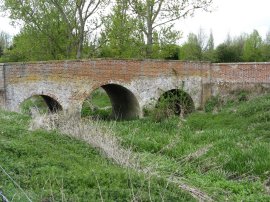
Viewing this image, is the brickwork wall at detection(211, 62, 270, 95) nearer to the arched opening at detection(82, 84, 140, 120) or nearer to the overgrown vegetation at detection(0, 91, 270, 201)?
the arched opening at detection(82, 84, 140, 120)

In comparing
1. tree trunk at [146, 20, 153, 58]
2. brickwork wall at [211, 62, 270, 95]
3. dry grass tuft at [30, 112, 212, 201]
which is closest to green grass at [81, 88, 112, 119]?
tree trunk at [146, 20, 153, 58]

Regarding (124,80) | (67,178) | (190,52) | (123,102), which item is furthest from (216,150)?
(190,52)

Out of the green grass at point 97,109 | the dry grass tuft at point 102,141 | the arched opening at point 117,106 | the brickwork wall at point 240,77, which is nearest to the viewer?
the dry grass tuft at point 102,141

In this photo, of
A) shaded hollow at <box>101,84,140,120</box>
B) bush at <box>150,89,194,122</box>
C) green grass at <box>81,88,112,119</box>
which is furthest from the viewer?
green grass at <box>81,88,112,119</box>

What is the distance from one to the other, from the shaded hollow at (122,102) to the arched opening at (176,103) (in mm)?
1419

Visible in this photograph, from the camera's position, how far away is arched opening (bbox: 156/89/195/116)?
18998mm

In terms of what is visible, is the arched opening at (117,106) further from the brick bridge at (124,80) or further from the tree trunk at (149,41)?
the tree trunk at (149,41)

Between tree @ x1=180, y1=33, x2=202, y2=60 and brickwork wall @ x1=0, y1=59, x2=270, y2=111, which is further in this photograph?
tree @ x1=180, y1=33, x2=202, y2=60

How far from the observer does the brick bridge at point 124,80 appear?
56.7ft

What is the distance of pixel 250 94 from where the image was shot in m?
21.5

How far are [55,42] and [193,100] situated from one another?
34.3 feet

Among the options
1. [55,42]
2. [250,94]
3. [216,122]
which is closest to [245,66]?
[250,94]

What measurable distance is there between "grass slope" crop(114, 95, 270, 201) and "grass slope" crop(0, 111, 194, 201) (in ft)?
4.99

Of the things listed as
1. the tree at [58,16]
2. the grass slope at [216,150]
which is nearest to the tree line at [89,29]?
the tree at [58,16]
